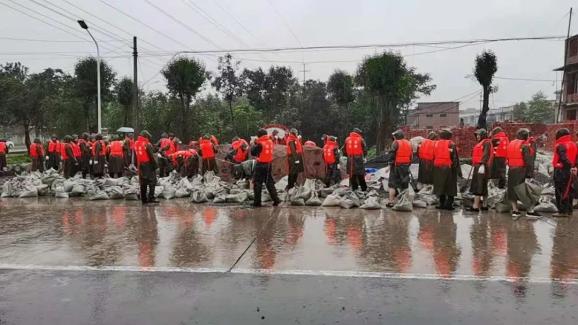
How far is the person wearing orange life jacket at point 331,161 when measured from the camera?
14141mm

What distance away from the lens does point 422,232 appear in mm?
8461

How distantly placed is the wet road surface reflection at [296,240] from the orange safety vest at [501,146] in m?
1.77

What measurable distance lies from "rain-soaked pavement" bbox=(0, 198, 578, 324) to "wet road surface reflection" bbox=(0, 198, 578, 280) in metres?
0.03

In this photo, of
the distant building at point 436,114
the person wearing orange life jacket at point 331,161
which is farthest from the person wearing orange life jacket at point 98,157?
the distant building at point 436,114

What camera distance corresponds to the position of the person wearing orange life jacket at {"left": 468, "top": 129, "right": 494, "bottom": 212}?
1028cm

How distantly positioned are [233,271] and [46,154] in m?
17.3

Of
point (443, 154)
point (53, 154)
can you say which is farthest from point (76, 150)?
point (443, 154)

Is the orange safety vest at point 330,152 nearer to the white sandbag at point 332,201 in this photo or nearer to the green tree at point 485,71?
the white sandbag at point 332,201

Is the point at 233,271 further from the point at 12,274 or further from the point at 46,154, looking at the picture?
the point at 46,154

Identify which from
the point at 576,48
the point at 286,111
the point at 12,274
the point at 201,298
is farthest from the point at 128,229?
the point at 576,48

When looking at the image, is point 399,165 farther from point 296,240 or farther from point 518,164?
point 296,240

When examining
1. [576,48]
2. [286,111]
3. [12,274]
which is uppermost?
[576,48]

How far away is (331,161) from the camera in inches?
560

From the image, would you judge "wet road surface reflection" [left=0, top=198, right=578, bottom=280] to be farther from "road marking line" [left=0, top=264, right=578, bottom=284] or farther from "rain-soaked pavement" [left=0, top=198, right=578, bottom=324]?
"road marking line" [left=0, top=264, right=578, bottom=284]
